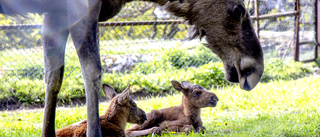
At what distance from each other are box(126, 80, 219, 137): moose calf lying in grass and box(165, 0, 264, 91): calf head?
63 cm

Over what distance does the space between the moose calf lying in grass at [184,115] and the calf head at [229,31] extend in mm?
634

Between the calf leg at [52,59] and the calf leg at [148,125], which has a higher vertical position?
the calf leg at [52,59]

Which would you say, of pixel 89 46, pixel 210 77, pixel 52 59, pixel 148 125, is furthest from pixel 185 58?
pixel 89 46

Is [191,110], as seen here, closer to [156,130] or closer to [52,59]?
[156,130]

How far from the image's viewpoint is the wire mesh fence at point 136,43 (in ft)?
25.2

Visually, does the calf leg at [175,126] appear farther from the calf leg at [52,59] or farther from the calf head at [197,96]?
the calf leg at [52,59]

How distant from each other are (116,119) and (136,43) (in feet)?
18.8

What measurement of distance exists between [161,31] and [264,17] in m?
3.24

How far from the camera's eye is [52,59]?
346 centimetres

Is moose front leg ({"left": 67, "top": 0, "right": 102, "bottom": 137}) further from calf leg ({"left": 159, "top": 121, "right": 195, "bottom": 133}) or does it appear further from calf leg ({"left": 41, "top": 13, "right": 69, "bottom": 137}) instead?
calf leg ({"left": 159, "top": 121, "right": 195, "bottom": 133})

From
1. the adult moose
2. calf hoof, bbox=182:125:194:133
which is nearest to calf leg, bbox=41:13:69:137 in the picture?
the adult moose

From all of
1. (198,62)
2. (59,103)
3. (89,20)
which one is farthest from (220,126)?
(198,62)

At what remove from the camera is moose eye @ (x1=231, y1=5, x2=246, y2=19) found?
11.1ft

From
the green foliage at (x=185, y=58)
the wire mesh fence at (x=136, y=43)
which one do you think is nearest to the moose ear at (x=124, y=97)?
the wire mesh fence at (x=136, y=43)
